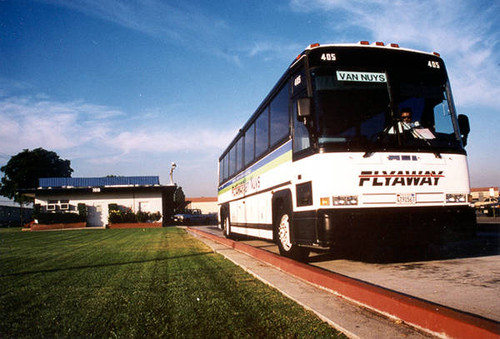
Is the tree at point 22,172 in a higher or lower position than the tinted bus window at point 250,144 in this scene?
higher

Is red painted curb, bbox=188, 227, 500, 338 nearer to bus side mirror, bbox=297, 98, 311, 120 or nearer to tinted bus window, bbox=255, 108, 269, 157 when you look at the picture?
bus side mirror, bbox=297, 98, 311, 120

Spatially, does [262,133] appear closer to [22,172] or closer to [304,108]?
[304,108]

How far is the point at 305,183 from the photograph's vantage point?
6.59m

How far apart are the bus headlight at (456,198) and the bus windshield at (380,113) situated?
80cm

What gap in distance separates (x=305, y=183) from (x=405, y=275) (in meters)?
2.12

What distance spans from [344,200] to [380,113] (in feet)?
5.31

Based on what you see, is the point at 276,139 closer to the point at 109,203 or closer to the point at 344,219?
the point at 344,219

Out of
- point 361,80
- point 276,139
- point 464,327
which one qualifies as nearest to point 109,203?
point 276,139

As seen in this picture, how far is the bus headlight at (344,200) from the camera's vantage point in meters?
5.91

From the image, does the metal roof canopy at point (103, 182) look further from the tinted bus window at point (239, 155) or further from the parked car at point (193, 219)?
the tinted bus window at point (239, 155)

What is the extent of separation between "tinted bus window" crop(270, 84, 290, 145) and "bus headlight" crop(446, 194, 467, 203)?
318 centimetres

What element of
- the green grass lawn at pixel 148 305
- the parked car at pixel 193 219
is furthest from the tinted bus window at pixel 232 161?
the parked car at pixel 193 219

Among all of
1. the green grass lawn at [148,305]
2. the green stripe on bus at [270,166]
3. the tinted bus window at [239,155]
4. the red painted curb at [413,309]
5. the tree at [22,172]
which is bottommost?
the green grass lawn at [148,305]

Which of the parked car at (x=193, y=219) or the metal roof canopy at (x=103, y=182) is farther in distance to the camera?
the metal roof canopy at (x=103, y=182)
